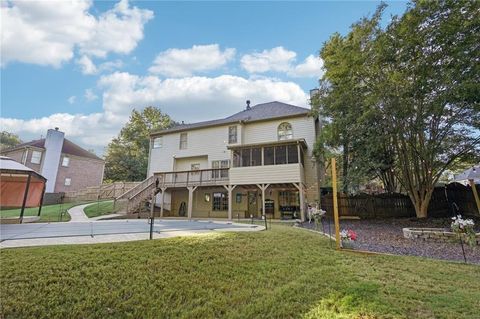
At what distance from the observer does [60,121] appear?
87.8 ft

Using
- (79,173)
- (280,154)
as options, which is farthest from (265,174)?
(79,173)

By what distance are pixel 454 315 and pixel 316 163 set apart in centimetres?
1306

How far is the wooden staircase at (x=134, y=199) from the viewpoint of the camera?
51.3 feet

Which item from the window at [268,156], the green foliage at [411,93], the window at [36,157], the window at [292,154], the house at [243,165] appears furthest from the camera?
the window at [36,157]

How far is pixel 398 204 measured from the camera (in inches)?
572

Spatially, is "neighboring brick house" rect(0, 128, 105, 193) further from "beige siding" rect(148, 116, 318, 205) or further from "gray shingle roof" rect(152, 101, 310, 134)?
"gray shingle roof" rect(152, 101, 310, 134)

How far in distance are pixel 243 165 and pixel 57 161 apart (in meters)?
21.0

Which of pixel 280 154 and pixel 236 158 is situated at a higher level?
pixel 280 154

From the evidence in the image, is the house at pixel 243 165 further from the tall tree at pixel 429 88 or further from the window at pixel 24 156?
the window at pixel 24 156

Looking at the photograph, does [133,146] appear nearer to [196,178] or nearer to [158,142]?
[158,142]

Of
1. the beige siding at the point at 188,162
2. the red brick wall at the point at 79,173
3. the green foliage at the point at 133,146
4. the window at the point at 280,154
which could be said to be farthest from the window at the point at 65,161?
the window at the point at 280,154

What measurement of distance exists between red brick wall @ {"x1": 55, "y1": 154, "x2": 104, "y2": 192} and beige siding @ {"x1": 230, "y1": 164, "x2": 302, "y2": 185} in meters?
20.7

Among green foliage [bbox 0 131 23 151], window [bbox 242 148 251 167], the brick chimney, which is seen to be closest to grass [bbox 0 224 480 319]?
window [bbox 242 148 251 167]

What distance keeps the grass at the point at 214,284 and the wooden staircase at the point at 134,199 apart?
1173 cm
